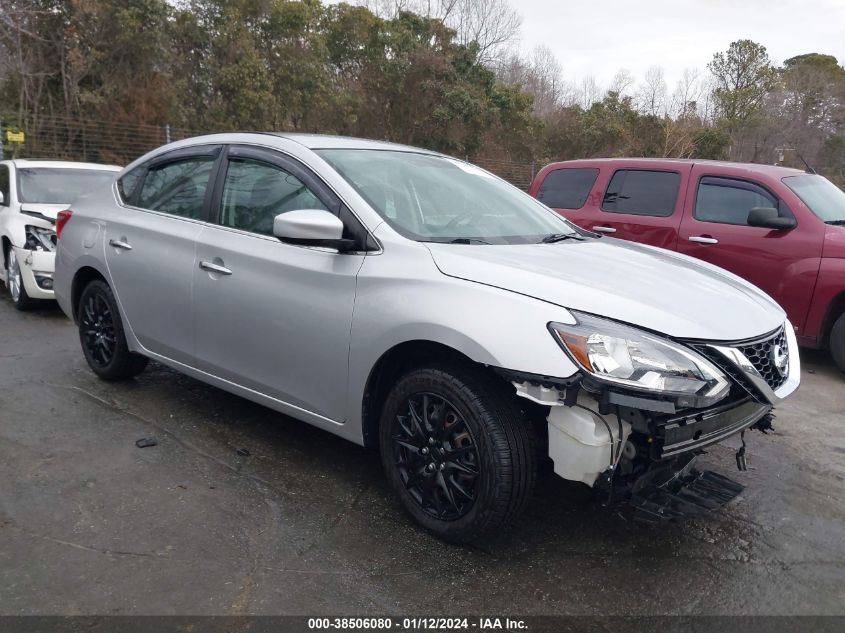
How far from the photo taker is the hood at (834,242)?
5.67 metres

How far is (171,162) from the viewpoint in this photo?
14.4 ft

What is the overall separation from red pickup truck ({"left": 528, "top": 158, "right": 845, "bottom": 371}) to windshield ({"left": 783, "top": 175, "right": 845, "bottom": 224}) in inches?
0.5

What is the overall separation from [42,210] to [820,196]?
741 centimetres

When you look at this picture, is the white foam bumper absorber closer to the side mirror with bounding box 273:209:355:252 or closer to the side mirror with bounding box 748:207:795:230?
the side mirror with bounding box 273:209:355:252

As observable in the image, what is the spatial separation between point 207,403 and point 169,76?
15799 millimetres

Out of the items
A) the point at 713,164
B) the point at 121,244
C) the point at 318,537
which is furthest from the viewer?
the point at 713,164

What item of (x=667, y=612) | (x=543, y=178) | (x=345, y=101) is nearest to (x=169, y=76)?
(x=345, y=101)

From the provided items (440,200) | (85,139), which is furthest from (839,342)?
(85,139)

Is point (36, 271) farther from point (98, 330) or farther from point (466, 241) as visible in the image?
point (466, 241)

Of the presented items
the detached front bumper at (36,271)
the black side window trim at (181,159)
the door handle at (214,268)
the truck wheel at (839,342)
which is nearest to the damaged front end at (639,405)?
the door handle at (214,268)

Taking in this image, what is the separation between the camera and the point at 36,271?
6824 millimetres

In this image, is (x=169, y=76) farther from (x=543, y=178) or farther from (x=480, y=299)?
(x=480, y=299)

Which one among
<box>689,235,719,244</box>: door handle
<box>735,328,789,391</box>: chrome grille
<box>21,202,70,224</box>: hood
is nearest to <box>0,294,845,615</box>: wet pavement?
<box>735,328,789,391</box>: chrome grille

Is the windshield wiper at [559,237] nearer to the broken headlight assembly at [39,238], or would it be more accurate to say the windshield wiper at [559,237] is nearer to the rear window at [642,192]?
the rear window at [642,192]
